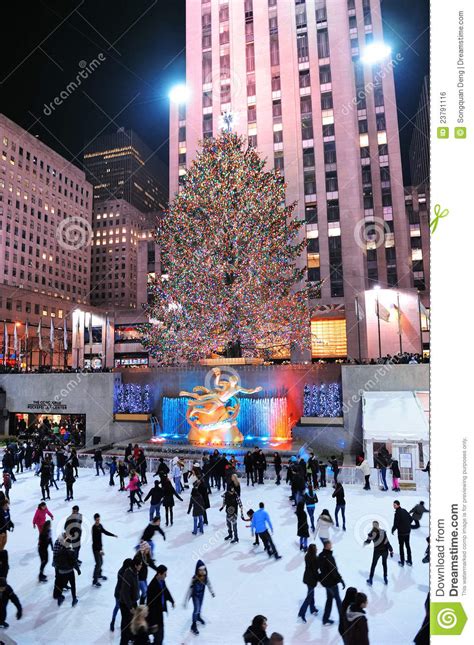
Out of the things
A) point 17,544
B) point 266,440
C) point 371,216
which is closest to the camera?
point 17,544

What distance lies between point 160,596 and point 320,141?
45388 millimetres

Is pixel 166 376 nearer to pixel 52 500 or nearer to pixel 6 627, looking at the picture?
pixel 52 500

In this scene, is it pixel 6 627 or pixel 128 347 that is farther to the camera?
pixel 128 347

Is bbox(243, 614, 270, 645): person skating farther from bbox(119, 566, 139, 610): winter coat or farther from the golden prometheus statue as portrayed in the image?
the golden prometheus statue

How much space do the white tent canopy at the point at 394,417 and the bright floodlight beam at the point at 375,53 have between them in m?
47.1

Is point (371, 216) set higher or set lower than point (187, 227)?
higher

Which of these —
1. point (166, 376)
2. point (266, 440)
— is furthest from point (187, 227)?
point (266, 440)

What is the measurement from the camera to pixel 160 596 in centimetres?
591

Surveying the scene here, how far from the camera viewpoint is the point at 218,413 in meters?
21.0

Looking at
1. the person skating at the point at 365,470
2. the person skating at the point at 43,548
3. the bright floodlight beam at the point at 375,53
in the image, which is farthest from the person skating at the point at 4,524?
the bright floodlight beam at the point at 375,53

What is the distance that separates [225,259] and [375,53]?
4145 centimetres

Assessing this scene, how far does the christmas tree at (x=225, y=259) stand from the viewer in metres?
25.2

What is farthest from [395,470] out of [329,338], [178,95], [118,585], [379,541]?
[178,95]
